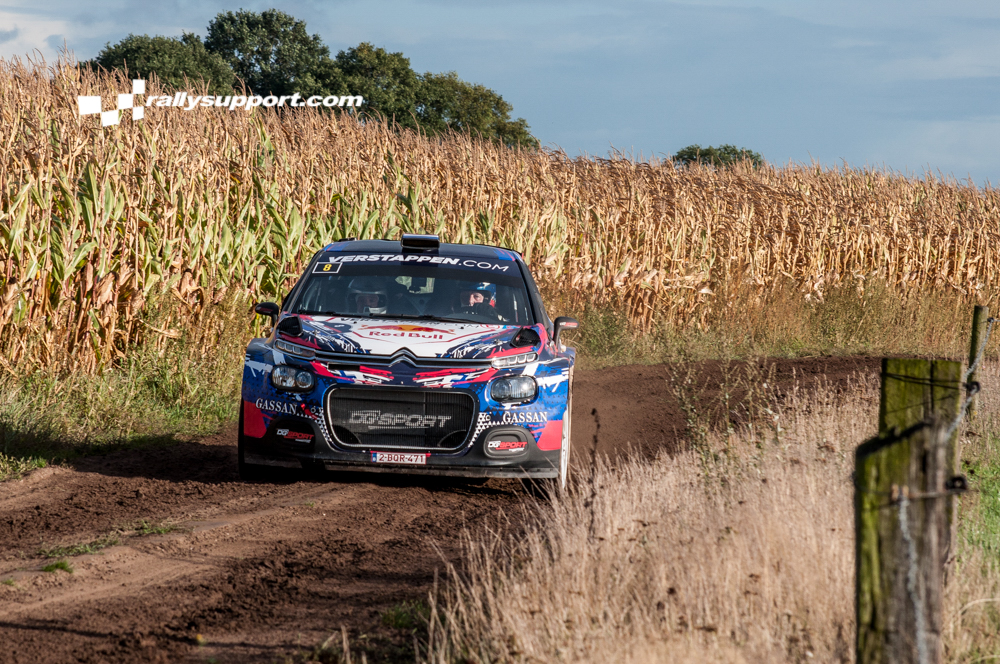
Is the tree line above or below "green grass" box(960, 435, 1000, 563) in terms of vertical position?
above

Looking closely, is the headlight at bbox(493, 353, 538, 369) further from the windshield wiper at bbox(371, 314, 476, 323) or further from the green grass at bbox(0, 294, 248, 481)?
the green grass at bbox(0, 294, 248, 481)

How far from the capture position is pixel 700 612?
165 inches

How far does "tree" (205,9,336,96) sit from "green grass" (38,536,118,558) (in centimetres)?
6140

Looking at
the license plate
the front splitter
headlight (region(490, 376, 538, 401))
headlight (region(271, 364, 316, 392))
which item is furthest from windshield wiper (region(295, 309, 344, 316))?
headlight (region(490, 376, 538, 401))

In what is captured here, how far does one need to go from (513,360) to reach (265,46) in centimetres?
6701

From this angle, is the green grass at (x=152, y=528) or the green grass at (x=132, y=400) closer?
the green grass at (x=152, y=528)

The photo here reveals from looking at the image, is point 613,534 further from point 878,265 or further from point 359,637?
point 878,265

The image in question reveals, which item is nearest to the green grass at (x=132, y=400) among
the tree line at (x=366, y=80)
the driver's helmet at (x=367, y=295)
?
the driver's helmet at (x=367, y=295)

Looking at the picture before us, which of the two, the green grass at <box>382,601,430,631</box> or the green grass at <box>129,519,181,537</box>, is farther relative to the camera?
the green grass at <box>129,519,181,537</box>

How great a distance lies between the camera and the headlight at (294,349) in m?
7.57

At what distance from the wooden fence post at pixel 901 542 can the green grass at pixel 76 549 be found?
449 cm

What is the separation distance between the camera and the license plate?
24.4 feet

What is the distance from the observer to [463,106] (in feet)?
194

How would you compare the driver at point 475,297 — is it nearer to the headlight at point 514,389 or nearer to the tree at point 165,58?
the headlight at point 514,389
